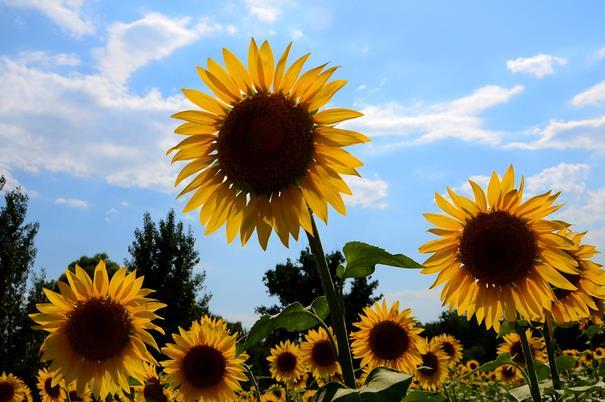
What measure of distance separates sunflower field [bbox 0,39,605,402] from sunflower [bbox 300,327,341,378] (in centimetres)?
246

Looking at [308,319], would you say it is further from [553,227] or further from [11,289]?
[11,289]

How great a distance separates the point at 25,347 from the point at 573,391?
3700 cm

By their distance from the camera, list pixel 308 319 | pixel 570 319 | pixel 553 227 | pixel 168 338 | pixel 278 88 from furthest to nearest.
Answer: pixel 168 338 < pixel 570 319 < pixel 553 227 < pixel 278 88 < pixel 308 319

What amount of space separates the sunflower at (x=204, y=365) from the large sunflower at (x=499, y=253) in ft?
10.7

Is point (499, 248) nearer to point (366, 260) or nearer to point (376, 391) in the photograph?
point (366, 260)

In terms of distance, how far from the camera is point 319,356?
9.31 metres

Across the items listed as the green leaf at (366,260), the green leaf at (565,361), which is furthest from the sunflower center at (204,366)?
the green leaf at (366,260)

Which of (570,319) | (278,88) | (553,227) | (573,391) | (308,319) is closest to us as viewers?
(308,319)

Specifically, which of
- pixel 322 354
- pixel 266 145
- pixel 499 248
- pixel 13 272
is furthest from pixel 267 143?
pixel 13 272

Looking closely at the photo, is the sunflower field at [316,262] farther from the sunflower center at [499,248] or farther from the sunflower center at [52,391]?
the sunflower center at [52,391]

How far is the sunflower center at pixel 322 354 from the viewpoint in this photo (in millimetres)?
9266

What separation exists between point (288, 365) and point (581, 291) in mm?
7288

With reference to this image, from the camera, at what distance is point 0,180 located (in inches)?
1538


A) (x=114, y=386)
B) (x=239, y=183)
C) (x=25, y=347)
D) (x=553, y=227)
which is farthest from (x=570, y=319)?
(x=25, y=347)
